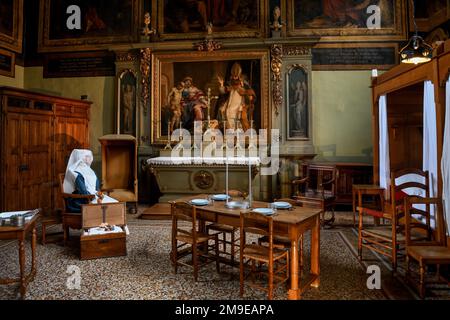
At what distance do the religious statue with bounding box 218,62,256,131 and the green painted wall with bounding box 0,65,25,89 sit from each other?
19.0 feet

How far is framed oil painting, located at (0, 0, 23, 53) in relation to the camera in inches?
304

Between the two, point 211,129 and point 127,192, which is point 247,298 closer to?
point 127,192

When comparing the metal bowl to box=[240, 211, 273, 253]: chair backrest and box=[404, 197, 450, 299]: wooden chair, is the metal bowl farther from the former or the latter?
box=[404, 197, 450, 299]: wooden chair

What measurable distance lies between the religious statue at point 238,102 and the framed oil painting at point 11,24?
5852mm

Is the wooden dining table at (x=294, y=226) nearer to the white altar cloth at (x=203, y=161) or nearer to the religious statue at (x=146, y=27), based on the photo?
the white altar cloth at (x=203, y=161)

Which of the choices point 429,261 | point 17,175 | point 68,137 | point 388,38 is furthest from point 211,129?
point 429,261

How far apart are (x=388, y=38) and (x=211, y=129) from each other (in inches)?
198

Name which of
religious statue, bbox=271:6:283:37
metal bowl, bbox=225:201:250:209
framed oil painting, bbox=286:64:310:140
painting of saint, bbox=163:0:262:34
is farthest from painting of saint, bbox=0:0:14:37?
metal bowl, bbox=225:201:250:209

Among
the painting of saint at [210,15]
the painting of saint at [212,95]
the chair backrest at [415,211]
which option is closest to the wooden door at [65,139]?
the painting of saint at [212,95]

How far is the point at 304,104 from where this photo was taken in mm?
7715

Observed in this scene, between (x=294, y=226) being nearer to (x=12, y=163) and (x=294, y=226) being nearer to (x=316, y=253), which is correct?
(x=316, y=253)

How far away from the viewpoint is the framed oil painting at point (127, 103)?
324 inches

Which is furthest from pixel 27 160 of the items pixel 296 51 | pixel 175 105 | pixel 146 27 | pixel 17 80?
pixel 296 51

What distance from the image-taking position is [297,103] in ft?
25.3
